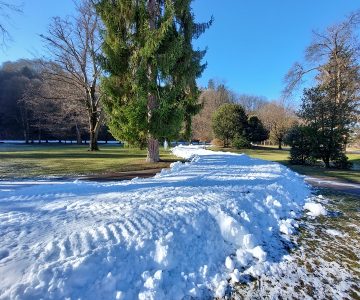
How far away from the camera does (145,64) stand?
472 inches

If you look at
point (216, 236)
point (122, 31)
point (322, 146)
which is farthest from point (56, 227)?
point (322, 146)

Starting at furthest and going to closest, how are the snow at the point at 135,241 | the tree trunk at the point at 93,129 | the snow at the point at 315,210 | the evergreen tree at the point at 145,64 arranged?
the tree trunk at the point at 93,129 < the evergreen tree at the point at 145,64 < the snow at the point at 315,210 < the snow at the point at 135,241

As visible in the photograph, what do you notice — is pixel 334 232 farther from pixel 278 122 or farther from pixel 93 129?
pixel 278 122

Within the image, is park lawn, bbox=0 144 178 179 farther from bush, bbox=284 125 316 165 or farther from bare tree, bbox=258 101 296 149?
bare tree, bbox=258 101 296 149

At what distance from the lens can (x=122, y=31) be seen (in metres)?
12.7

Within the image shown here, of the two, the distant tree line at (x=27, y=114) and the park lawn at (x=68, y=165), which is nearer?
the park lawn at (x=68, y=165)

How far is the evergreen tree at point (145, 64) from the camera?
1181 centimetres

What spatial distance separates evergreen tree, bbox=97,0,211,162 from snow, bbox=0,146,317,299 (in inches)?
272

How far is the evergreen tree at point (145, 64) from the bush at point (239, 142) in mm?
20819

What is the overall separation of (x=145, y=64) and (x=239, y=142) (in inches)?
914

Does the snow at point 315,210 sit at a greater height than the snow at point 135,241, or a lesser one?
lesser

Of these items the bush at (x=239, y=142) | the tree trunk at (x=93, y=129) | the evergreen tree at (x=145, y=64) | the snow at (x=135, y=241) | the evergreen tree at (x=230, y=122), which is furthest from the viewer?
the evergreen tree at (x=230, y=122)

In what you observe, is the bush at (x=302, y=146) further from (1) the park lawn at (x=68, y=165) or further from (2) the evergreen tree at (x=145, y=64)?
(2) the evergreen tree at (x=145, y=64)

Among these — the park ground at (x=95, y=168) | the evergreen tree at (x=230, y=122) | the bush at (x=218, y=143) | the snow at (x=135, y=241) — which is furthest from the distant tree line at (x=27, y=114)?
the snow at (x=135, y=241)
